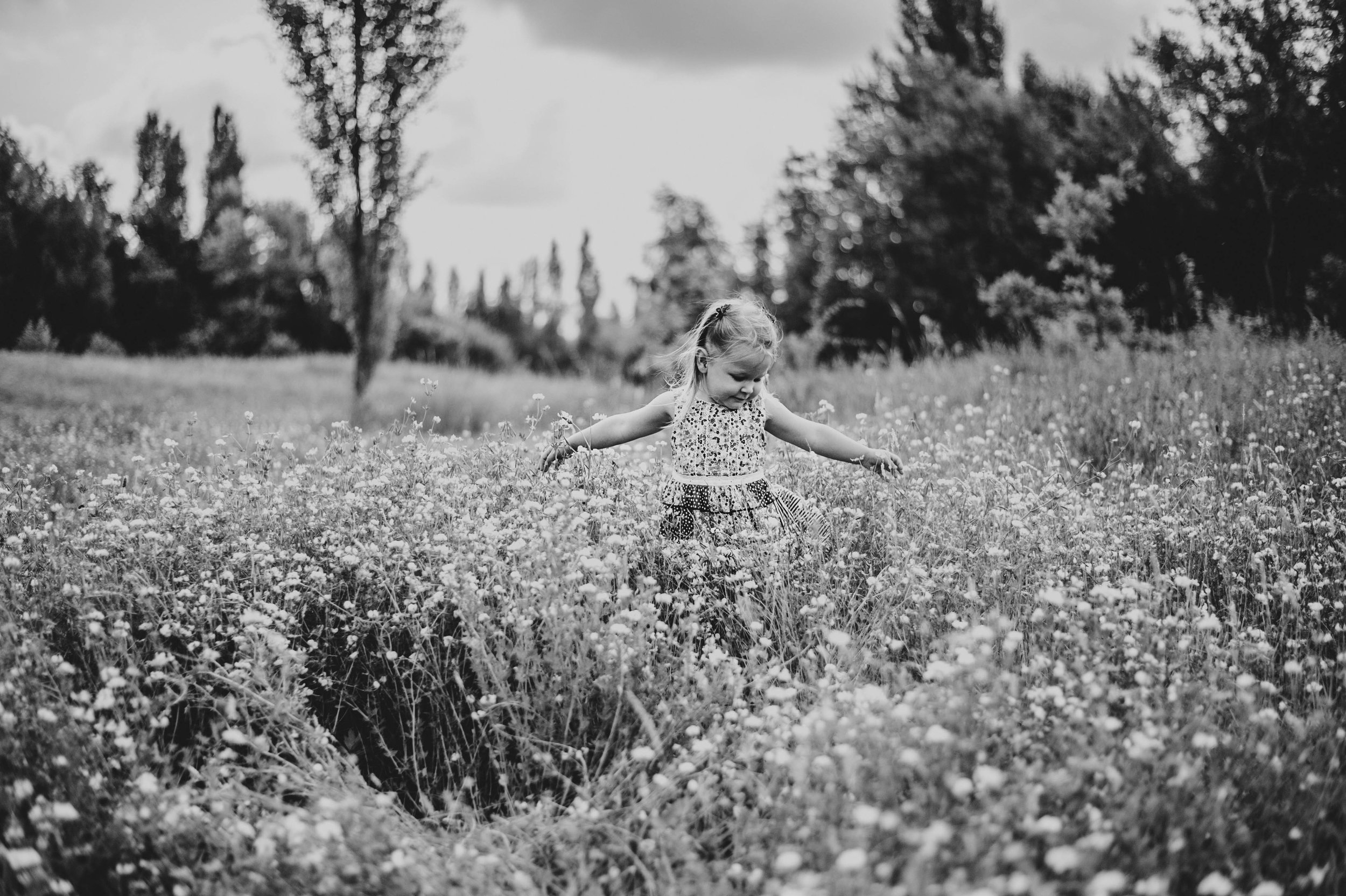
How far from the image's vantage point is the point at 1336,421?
542 cm

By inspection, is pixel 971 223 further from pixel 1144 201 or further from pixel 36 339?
pixel 36 339

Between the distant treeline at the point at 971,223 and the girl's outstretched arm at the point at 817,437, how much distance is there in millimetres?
5135

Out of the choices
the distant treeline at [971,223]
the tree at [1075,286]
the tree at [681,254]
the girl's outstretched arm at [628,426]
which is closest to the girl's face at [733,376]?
the girl's outstretched arm at [628,426]

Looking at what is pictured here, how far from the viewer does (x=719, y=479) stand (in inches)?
166

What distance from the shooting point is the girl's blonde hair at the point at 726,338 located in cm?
409

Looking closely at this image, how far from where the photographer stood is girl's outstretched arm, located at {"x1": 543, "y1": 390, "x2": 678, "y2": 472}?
4348 mm

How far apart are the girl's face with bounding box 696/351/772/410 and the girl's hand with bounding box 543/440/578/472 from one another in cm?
78

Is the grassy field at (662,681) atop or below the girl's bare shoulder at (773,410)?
below

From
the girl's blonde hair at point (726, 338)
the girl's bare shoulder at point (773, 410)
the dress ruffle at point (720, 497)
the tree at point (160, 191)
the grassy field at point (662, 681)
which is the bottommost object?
the grassy field at point (662, 681)

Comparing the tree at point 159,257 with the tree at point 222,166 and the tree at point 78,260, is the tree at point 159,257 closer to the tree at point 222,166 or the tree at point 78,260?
the tree at point 222,166

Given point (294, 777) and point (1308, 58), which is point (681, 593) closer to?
point (294, 777)

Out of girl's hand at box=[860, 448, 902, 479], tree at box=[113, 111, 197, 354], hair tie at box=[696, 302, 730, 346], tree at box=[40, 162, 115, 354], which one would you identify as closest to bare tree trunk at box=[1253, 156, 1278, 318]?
girl's hand at box=[860, 448, 902, 479]

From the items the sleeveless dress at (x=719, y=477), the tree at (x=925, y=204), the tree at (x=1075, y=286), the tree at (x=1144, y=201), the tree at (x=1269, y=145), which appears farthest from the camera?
the tree at (x=925, y=204)

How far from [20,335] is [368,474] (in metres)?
20.2
